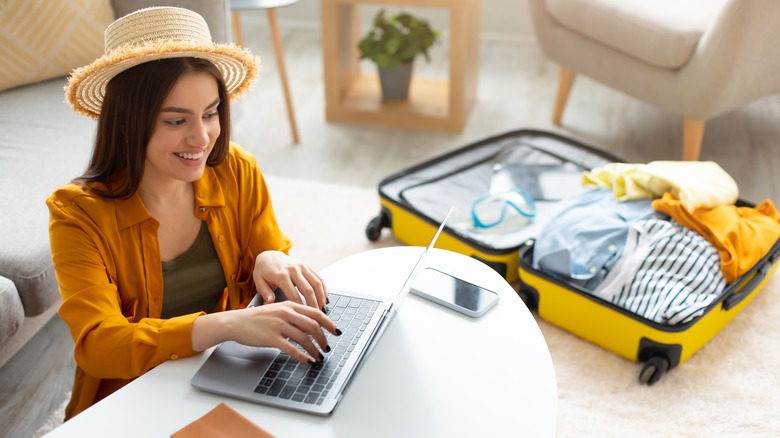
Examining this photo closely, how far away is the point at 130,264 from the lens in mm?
1371

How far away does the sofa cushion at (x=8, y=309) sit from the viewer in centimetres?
163

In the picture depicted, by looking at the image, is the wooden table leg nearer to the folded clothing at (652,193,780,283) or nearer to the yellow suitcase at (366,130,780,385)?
the yellow suitcase at (366,130,780,385)

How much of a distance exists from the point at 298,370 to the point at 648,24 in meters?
1.71

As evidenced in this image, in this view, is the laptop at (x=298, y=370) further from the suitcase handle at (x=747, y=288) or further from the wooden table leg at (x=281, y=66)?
the wooden table leg at (x=281, y=66)

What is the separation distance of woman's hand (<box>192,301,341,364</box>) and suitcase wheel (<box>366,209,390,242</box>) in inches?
45.5

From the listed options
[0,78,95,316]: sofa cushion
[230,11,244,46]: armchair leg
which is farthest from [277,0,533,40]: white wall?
[0,78,95,316]: sofa cushion

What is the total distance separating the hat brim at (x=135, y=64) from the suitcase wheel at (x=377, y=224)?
966 millimetres

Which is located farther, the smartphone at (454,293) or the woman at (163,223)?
the smartphone at (454,293)

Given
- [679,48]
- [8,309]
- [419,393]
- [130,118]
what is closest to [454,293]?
[419,393]

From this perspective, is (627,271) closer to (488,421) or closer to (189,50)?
(488,421)

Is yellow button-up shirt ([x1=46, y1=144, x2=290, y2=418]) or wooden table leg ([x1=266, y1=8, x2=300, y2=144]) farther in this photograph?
wooden table leg ([x1=266, y1=8, x2=300, y2=144])

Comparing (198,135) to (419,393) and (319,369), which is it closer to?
(319,369)

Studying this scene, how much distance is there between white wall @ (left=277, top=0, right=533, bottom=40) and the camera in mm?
3619

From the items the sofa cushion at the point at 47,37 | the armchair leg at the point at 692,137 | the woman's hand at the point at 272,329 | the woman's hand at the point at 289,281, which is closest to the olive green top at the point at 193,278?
the woman's hand at the point at 289,281
